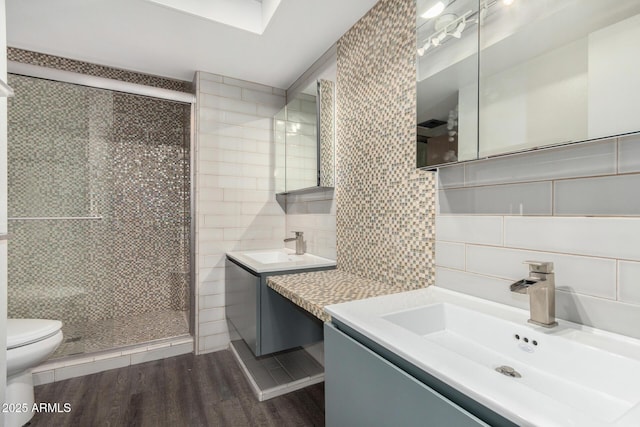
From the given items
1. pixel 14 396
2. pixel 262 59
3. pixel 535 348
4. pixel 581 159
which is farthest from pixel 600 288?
pixel 14 396

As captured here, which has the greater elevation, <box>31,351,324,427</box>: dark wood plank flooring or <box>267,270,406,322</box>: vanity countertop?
<box>267,270,406,322</box>: vanity countertop

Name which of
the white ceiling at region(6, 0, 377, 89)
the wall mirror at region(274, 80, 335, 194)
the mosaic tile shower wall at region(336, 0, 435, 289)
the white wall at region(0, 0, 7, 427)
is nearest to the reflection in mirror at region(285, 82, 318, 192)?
the wall mirror at region(274, 80, 335, 194)

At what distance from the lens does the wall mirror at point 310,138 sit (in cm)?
212

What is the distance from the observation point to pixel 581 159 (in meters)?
0.91

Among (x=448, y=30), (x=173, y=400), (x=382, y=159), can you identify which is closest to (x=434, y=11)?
(x=448, y=30)

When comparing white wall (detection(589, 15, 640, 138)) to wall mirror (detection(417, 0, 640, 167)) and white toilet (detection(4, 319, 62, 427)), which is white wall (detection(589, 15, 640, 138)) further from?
white toilet (detection(4, 319, 62, 427))

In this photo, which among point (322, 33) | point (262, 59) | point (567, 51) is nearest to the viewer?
point (567, 51)

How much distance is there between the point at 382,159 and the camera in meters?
1.68

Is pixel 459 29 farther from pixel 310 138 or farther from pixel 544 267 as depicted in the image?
pixel 310 138

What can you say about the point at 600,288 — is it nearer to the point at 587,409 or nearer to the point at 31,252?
the point at 587,409

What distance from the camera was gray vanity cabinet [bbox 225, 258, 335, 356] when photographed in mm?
1839

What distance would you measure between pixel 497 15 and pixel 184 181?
2523 millimetres

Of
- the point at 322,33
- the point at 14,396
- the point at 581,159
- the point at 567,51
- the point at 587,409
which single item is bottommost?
the point at 14,396

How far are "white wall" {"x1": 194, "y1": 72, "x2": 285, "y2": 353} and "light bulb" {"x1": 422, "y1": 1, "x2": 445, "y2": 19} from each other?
184 cm
